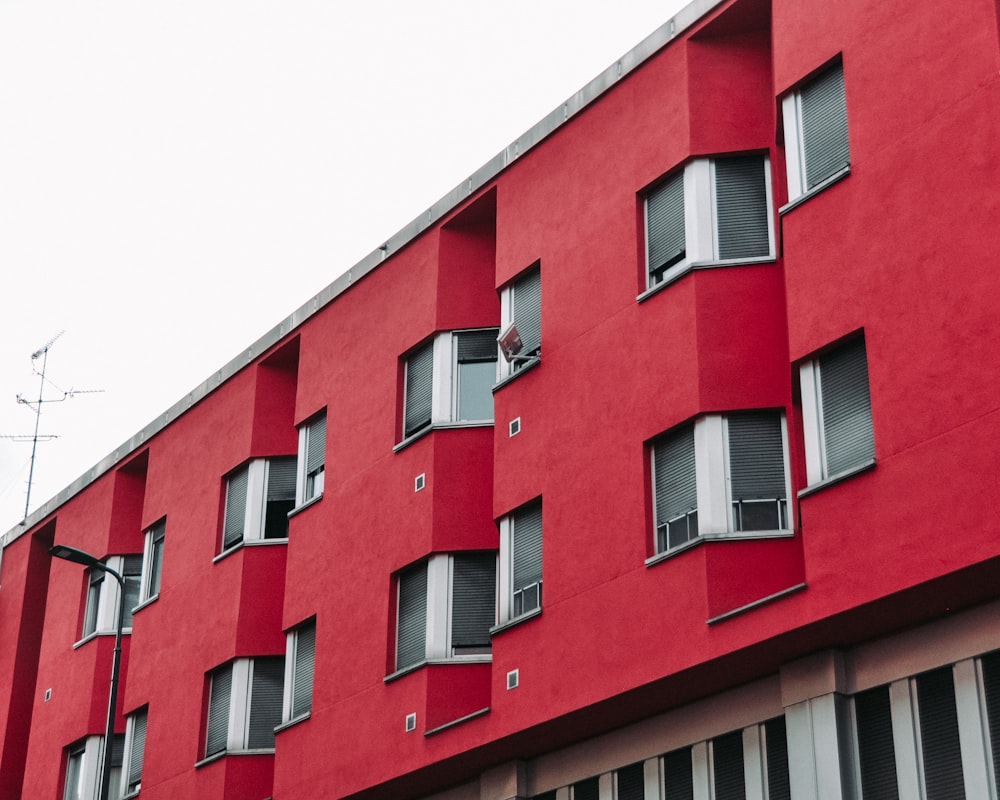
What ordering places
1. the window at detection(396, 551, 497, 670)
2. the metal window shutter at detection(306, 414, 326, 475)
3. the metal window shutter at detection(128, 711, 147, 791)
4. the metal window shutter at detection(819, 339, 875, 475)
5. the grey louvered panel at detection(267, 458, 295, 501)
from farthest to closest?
1. the metal window shutter at detection(128, 711, 147, 791)
2. the grey louvered panel at detection(267, 458, 295, 501)
3. the metal window shutter at detection(306, 414, 326, 475)
4. the window at detection(396, 551, 497, 670)
5. the metal window shutter at detection(819, 339, 875, 475)

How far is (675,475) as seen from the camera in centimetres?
2125

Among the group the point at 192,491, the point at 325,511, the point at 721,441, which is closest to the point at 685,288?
the point at 721,441

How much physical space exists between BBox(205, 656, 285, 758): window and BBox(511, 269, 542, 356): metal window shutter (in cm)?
815

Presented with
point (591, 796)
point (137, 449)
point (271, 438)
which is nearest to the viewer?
point (591, 796)

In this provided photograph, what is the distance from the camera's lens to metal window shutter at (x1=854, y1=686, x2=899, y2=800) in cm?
1805

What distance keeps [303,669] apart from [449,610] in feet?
13.2

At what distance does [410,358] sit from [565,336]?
4.48m

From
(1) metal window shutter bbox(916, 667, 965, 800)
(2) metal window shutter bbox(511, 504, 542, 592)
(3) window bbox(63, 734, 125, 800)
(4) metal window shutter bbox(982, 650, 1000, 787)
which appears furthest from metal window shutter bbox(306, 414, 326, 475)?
(4) metal window shutter bbox(982, 650, 1000, 787)

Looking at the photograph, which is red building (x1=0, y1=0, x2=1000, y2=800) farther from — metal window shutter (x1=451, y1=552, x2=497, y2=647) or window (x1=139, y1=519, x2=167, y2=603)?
window (x1=139, y1=519, x2=167, y2=603)

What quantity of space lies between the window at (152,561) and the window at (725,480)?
14760 mm

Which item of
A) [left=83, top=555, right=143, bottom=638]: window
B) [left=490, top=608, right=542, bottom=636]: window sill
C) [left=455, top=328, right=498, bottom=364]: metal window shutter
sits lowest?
[left=490, top=608, right=542, bottom=636]: window sill

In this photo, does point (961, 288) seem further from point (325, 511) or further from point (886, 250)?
point (325, 511)

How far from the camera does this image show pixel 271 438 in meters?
30.8

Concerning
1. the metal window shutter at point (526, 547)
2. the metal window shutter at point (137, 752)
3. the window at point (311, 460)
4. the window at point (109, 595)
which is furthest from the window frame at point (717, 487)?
the window at point (109, 595)
